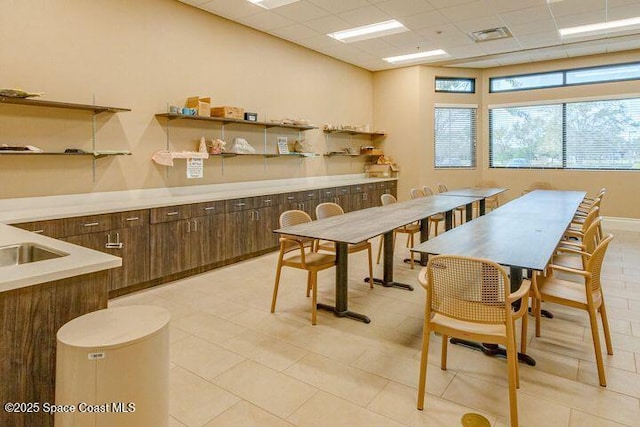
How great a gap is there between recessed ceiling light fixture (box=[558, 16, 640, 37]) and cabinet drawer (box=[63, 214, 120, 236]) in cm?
671

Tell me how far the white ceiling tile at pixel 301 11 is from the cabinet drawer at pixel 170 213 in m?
2.79

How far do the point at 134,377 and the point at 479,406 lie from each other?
176cm

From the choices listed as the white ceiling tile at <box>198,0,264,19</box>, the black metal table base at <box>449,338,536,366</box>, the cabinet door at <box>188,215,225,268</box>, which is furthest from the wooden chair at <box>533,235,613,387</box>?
the white ceiling tile at <box>198,0,264,19</box>

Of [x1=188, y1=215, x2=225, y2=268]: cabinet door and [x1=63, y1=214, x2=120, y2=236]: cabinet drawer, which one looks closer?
[x1=63, y1=214, x2=120, y2=236]: cabinet drawer

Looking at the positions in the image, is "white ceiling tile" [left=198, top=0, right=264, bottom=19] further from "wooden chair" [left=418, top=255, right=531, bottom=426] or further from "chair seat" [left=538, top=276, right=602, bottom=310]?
"chair seat" [left=538, top=276, right=602, bottom=310]

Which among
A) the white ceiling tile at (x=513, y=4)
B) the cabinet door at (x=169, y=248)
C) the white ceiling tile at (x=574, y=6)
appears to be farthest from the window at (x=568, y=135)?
the cabinet door at (x=169, y=248)

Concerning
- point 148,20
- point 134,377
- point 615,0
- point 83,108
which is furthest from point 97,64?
point 615,0

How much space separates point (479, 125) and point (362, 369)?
737 cm

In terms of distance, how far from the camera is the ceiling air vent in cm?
600

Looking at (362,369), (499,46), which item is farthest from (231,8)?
(499,46)

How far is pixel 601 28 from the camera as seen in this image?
5.96 metres

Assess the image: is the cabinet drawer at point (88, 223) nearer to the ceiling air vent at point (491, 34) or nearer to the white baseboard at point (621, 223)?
the ceiling air vent at point (491, 34)

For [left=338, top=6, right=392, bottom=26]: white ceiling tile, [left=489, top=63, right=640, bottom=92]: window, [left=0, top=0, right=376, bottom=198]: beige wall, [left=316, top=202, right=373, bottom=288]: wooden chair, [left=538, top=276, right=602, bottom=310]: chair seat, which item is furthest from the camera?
[left=489, top=63, right=640, bottom=92]: window

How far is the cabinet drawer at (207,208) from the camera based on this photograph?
441 cm
